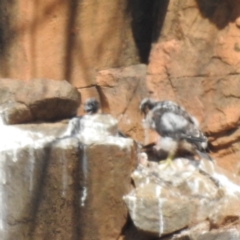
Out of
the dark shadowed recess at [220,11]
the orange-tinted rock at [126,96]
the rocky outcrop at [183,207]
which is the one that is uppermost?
the dark shadowed recess at [220,11]

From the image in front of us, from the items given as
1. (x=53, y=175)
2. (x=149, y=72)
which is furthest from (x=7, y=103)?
(x=149, y=72)

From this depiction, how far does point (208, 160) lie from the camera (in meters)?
4.63

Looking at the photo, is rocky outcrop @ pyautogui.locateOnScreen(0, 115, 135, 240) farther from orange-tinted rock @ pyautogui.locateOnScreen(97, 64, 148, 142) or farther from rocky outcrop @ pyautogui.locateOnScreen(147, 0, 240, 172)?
orange-tinted rock @ pyautogui.locateOnScreen(97, 64, 148, 142)

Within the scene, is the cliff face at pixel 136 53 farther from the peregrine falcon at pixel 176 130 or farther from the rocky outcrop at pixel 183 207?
the rocky outcrop at pixel 183 207

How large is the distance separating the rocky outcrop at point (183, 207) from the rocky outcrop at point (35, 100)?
0.68m

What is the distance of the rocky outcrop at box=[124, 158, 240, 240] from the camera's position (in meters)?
4.01

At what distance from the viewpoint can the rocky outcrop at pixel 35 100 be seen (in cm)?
452

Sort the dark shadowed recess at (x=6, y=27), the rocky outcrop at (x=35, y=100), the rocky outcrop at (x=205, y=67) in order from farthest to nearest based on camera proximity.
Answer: the dark shadowed recess at (x=6, y=27)
the rocky outcrop at (x=205, y=67)
the rocky outcrop at (x=35, y=100)

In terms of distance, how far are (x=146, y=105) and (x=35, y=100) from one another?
0.71 meters

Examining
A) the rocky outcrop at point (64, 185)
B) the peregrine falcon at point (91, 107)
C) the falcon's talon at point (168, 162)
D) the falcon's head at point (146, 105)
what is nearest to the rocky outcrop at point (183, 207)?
the rocky outcrop at point (64, 185)

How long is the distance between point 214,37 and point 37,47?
1.31 meters

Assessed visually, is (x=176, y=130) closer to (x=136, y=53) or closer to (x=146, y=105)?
(x=146, y=105)

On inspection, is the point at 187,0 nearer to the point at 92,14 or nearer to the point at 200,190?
the point at 92,14

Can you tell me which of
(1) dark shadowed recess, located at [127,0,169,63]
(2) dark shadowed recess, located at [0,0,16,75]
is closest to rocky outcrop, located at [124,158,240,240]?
(1) dark shadowed recess, located at [127,0,169,63]
